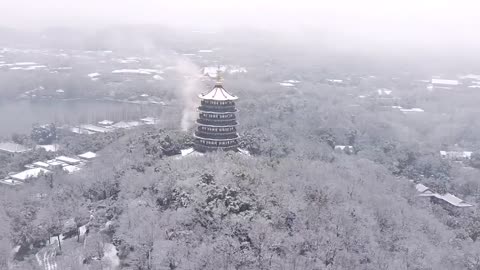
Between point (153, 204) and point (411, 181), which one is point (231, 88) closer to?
point (411, 181)

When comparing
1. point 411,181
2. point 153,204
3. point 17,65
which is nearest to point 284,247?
point 153,204

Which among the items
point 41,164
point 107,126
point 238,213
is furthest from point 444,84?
point 238,213

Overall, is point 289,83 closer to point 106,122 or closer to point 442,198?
point 106,122

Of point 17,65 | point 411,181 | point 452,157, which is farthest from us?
point 17,65

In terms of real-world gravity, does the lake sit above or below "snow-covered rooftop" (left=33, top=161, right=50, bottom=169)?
below

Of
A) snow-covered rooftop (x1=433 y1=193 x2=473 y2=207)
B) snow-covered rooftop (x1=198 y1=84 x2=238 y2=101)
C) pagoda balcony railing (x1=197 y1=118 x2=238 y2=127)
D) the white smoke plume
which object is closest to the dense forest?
snow-covered rooftop (x1=433 y1=193 x2=473 y2=207)

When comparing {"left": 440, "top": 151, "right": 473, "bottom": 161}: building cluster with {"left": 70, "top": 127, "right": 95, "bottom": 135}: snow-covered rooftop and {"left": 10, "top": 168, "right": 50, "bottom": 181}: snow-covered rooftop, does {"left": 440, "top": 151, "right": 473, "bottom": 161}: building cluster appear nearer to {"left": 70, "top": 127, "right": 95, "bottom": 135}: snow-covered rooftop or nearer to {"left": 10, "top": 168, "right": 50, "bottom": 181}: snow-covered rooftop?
{"left": 10, "top": 168, "right": 50, "bottom": 181}: snow-covered rooftop

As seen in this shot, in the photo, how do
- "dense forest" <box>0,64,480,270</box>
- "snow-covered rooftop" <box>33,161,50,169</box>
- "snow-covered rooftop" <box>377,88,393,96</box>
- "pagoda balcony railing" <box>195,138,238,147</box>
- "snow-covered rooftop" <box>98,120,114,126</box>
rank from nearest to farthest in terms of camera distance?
"dense forest" <box>0,64,480,270</box> → "pagoda balcony railing" <box>195,138,238,147</box> → "snow-covered rooftop" <box>33,161,50,169</box> → "snow-covered rooftop" <box>98,120,114,126</box> → "snow-covered rooftop" <box>377,88,393,96</box>

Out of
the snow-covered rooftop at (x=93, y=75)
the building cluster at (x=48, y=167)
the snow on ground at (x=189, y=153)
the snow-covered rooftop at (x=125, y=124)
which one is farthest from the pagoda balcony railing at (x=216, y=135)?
the snow-covered rooftop at (x=93, y=75)
